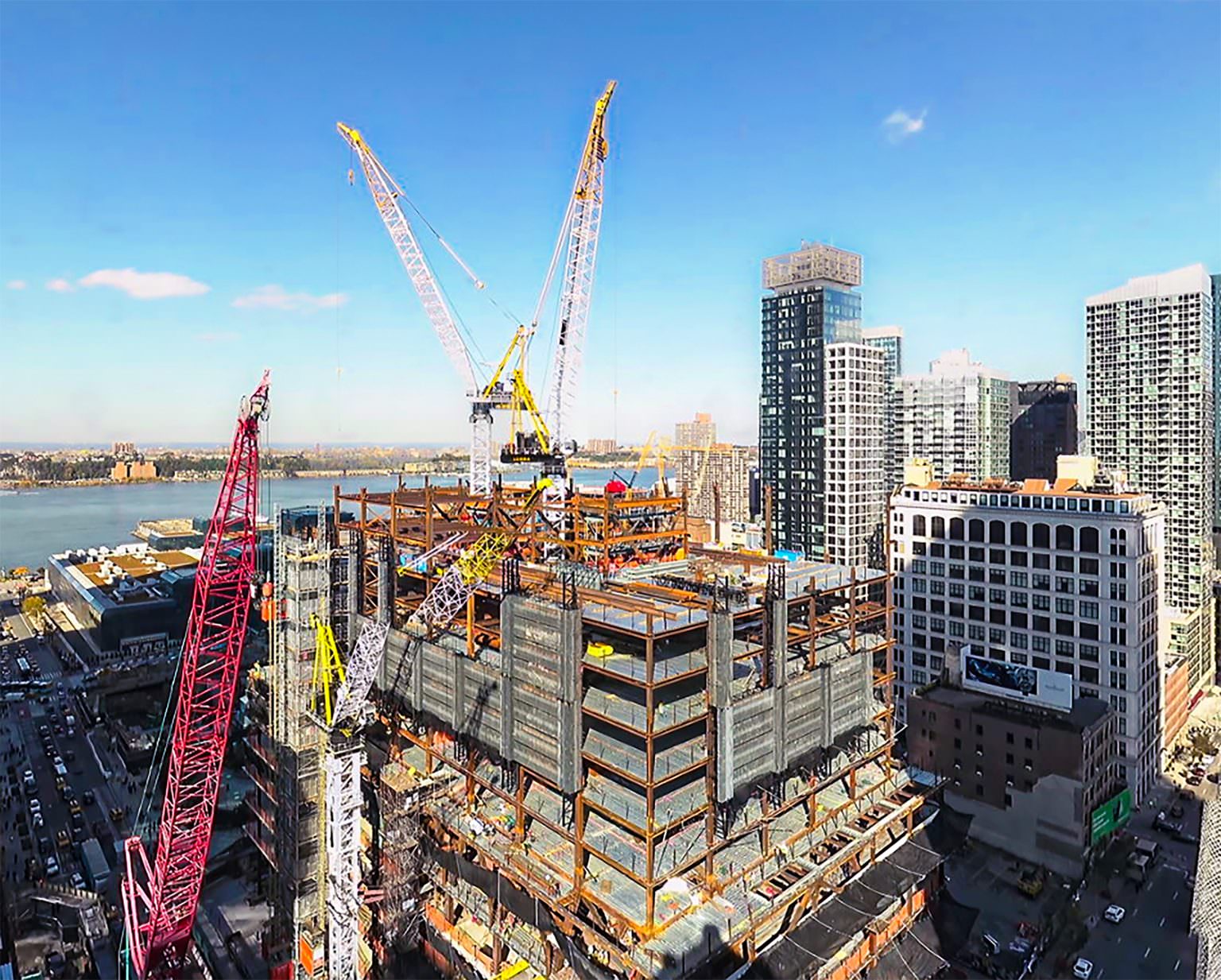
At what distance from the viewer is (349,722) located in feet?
112

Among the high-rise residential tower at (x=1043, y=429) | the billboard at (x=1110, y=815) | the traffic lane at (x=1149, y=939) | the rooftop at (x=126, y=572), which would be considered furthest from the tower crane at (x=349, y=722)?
the high-rise residential tower at (x=1043, y=429)

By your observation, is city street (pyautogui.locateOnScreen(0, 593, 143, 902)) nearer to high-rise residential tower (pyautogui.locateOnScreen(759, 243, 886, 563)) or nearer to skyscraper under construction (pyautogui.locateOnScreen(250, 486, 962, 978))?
skyscraper under construction (pyautogui.locateOnScreen(250, 486, 962, 978))

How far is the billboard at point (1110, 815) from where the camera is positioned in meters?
48.9

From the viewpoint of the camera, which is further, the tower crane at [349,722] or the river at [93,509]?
the river at [93,509]

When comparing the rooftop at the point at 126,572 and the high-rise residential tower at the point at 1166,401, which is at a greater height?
the high-rise residential tower at the point at 1166,401

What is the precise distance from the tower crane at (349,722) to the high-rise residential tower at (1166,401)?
89.3 m

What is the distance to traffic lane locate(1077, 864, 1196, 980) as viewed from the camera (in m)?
39.0

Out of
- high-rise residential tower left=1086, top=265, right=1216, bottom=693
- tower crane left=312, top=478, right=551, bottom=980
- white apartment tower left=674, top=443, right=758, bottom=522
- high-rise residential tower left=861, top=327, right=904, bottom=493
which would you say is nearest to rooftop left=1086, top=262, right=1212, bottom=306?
high-rise residential tower left=1086, top=265, right=1216, bottom=693

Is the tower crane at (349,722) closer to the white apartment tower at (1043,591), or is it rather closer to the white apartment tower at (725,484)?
the white apartment tower at (1043,591)

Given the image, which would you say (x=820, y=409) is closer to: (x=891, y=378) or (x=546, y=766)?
(x=891, y=378)

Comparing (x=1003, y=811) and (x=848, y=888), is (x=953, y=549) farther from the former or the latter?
(x=848, y=888)

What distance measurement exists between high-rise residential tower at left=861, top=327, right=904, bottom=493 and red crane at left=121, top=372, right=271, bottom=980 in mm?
96338

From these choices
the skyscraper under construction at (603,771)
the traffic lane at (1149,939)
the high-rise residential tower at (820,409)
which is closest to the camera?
the skyscraper under construction at (603,771)

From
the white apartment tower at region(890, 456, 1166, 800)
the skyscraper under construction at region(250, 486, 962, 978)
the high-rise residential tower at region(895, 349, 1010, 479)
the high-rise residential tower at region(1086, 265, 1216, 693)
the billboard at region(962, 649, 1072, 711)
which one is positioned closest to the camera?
the skyscraper under construction at region(250, 486, 962, 978)
